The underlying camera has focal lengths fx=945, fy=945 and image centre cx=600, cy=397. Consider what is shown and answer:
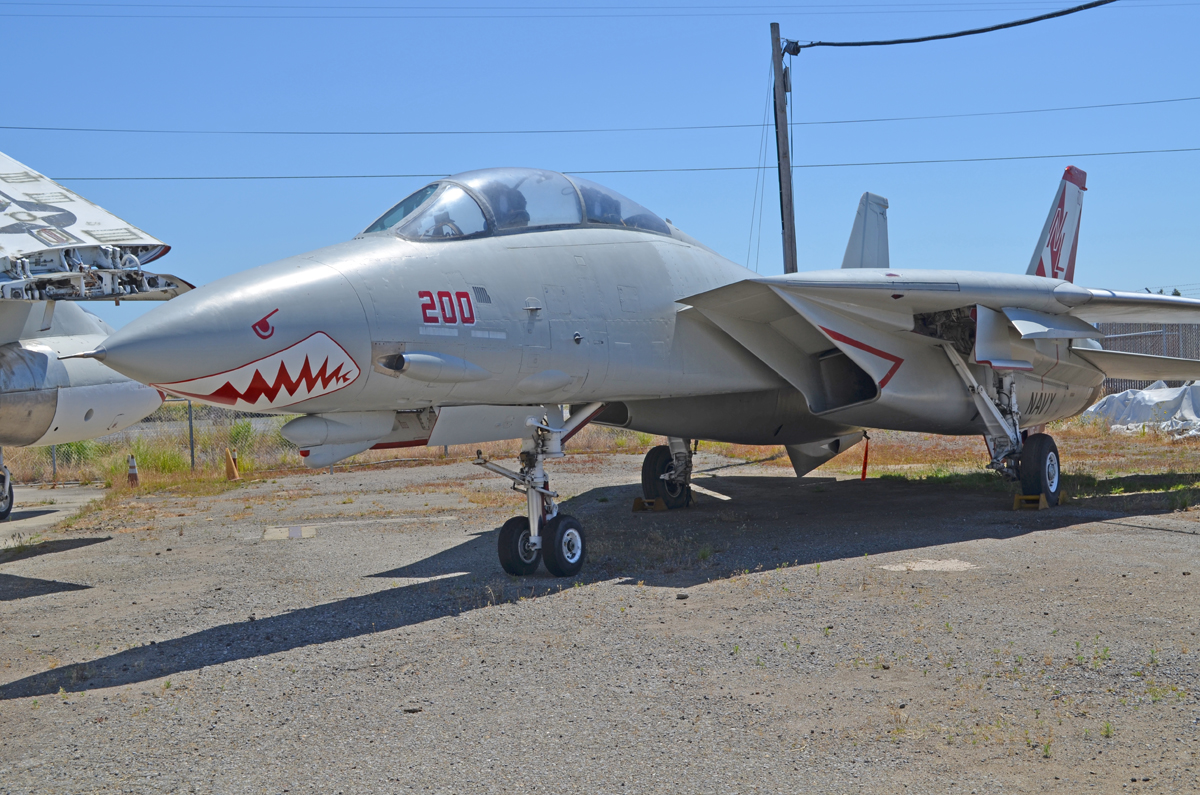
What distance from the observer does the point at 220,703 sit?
475 cm

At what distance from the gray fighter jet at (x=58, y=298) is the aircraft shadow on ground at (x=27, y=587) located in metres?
2.68

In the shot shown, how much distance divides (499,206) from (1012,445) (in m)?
6.75

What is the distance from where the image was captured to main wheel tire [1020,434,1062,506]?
1069 centimetres

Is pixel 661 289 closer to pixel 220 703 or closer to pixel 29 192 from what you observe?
pixel 220 703

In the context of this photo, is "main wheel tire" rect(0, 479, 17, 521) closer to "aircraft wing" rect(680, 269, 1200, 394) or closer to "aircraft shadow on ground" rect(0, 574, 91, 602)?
"aircraft shadow on ground" rect(0, 574, 91, 602)

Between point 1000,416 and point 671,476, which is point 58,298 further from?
point 1000,416

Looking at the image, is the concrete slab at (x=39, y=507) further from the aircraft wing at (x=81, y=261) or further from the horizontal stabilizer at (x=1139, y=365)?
the horizontal stabilizer at (x=1139, y=365)

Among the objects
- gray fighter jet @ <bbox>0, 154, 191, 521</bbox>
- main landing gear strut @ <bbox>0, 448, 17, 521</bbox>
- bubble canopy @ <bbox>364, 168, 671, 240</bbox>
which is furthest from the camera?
main landing gear strut @ <bbox>0, 448, 17, 521</bbox>

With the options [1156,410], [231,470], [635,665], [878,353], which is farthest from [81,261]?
[1156,410]

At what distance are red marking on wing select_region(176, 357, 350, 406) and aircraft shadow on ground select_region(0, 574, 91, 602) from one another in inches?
157

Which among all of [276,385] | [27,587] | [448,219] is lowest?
[27,587]

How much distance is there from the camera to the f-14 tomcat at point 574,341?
5.83 metres

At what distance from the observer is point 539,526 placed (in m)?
7.66

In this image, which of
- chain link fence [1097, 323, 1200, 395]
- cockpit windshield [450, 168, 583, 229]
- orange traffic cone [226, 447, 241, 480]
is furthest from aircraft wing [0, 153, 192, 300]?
chain link fence [1097, 323, 1200, 395]
